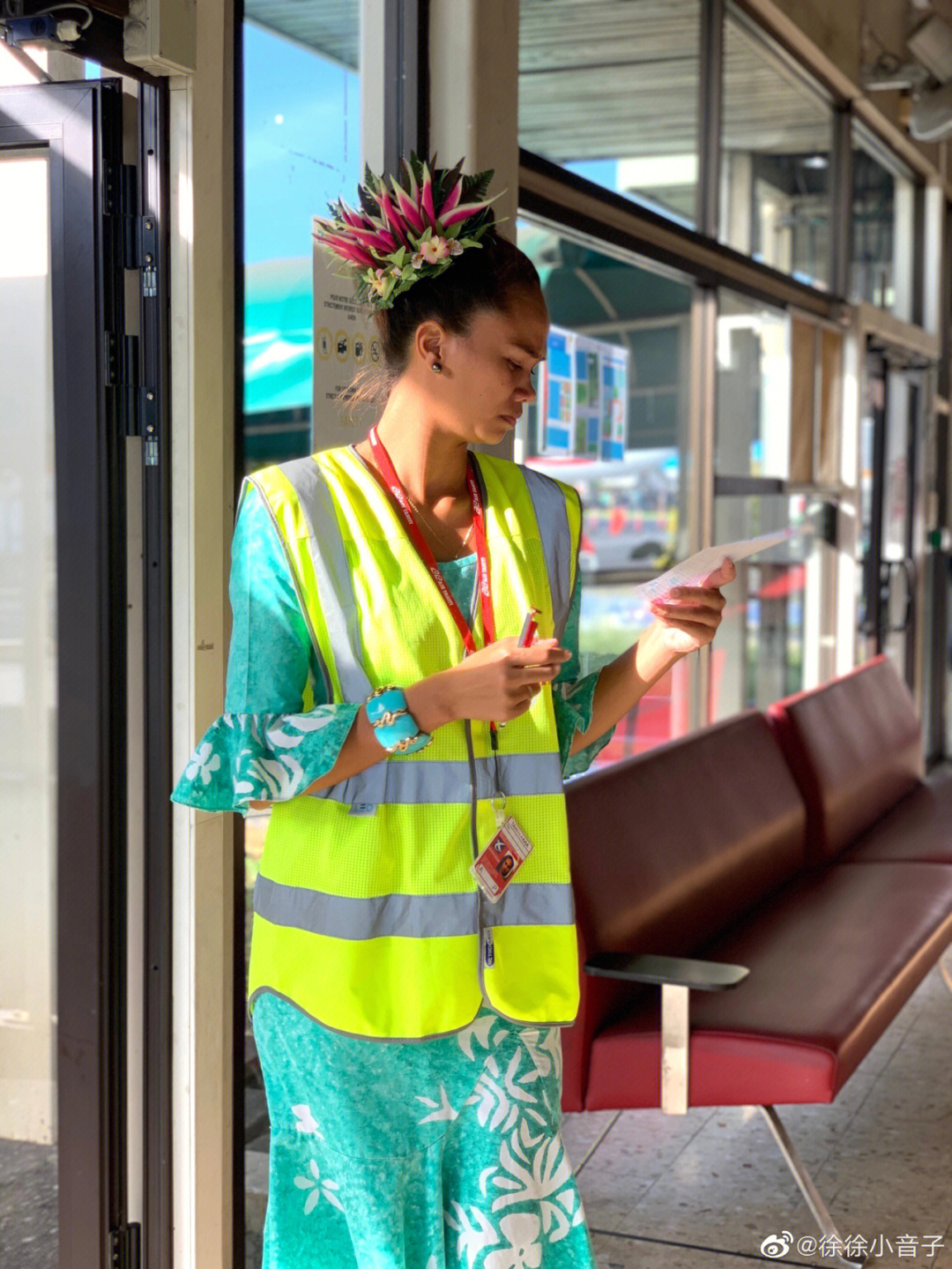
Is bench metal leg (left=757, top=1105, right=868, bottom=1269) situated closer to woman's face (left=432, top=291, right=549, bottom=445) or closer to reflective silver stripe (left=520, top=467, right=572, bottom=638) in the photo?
reflective silver stripe (left=520, top=467, right=572, bottom=638)

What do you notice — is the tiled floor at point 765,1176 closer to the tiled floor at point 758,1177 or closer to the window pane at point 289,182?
the tiled floor at point 758,1177

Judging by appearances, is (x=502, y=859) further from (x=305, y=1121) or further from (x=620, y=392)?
(x=620, y=392)

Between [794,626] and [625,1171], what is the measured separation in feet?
10.8

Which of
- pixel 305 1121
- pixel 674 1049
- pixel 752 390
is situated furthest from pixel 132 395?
pixel 752 390

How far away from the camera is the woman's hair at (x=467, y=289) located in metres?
1.56

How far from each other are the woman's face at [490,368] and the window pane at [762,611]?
3.28 m

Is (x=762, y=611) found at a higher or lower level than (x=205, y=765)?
lower

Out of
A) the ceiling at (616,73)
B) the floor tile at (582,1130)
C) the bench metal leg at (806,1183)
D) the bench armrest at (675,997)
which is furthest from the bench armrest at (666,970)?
the ceiling at (616,73)

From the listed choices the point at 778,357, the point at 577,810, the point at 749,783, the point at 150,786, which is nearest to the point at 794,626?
the point at 778,357

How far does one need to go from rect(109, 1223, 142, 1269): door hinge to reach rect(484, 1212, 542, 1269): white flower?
2.78 ft

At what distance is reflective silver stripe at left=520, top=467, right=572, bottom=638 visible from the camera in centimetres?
166

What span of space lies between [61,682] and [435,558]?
0.77 metres

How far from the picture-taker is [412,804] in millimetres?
1501

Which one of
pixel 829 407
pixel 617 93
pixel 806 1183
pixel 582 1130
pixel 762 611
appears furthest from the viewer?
pixel 829 407
